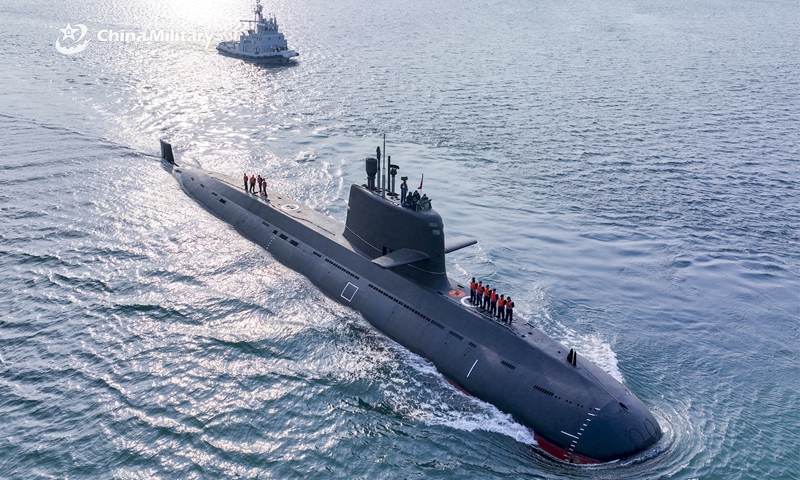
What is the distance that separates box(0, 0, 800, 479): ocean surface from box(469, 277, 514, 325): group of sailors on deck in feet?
9.20

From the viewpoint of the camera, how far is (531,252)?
2834 cm

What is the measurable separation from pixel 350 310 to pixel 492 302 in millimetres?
6192

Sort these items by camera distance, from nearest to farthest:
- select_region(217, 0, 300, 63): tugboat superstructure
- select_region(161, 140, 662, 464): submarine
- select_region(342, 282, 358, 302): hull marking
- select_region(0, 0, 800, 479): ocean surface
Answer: select_region(161, 140, 662, 464): submarine, select_region(0, 0, 800, 479): ocean surface, select_region(342, 282, 358, 302): hull marking, select_region(217, 0, 300, 63): tugboat superstructure

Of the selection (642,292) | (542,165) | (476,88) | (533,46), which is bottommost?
(642,292)

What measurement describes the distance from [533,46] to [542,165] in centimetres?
5220

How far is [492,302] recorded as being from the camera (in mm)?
19531

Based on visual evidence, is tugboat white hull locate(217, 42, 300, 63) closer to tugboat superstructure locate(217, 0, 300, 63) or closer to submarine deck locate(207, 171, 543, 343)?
tugboat superstructure locate(217, 0, 300, 63)

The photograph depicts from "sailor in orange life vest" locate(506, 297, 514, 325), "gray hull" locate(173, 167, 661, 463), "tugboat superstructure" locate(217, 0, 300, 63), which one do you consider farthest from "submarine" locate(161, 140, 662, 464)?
"tugboat superstructure" locate(217, 0, 300, 63)

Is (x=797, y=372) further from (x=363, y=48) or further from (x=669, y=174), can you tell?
(x=363, y=48)

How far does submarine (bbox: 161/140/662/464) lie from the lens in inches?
647

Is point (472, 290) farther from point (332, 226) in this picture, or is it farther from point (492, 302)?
point (332, 226)

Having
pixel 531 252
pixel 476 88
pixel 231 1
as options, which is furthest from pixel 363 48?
pixel 231 1

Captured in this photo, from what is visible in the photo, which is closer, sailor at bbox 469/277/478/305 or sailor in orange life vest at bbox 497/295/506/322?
sailor in orange life vest at bbox 497/295/506/322

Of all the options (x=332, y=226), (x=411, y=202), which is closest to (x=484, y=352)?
(x=411, y=202)
